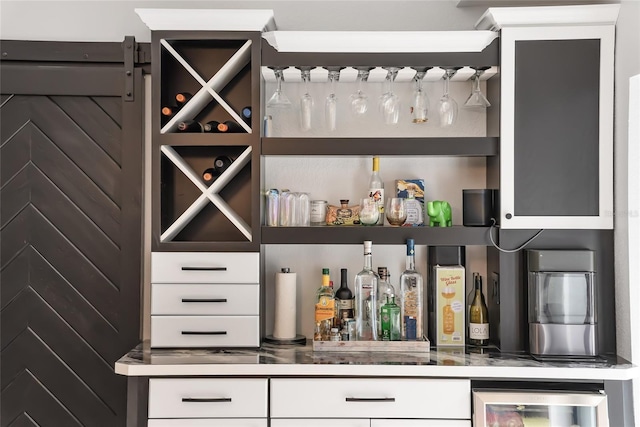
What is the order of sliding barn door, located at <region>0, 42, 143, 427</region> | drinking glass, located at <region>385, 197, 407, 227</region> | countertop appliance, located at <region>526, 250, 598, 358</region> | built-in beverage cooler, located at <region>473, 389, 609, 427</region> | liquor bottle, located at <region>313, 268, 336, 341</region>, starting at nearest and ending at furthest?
built-in beverage cooler, located at <region>473, 389, 609, 427</region>, countertop appliance, located at <region>526, 250, 598, 358</region>, liquor bottle, located at <region>313, 268, 336, 341</region>, drinking glass, located at <region>385, 197, 407, 227</region>, sliding barn door, located at <region>0, 42, 143, 427</region>

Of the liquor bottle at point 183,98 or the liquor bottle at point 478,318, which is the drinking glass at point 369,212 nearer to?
the liquor bottle at point 478,318

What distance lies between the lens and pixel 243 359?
242 cm

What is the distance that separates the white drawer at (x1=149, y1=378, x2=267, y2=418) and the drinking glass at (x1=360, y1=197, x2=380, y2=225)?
82cm

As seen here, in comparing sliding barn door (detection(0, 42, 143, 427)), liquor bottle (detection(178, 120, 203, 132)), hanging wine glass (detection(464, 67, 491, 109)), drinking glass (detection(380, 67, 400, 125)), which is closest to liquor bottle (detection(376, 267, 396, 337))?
drinking glass (detection(380, 67, 400, 125))

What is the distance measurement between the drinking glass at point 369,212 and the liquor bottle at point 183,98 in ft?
2.96

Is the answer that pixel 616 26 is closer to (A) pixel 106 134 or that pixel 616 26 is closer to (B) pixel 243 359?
(B) pixel 243 359

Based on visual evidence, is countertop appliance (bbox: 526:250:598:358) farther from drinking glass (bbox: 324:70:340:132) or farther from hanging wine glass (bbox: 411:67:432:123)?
drinking glass (bbox: 324:70:340:132)

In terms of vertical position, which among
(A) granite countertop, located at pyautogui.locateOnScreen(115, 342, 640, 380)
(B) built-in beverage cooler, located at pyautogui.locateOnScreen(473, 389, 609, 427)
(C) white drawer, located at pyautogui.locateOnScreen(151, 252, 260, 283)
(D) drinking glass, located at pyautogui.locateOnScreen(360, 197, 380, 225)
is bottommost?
(B) built-in beverage cooler, located at pyautogui.locateOnScreen(473, 389, 609, 427)

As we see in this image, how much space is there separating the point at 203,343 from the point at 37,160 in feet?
3.92

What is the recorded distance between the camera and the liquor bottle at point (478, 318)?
8.75 feet

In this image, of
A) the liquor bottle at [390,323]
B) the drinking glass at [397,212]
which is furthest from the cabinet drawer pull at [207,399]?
the drinking glass at [397,212]

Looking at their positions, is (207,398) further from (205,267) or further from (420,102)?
(420,102)

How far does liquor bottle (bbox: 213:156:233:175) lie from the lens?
2.72 m

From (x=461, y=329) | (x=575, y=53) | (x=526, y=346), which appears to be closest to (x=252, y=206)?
(x=461, y=329)
